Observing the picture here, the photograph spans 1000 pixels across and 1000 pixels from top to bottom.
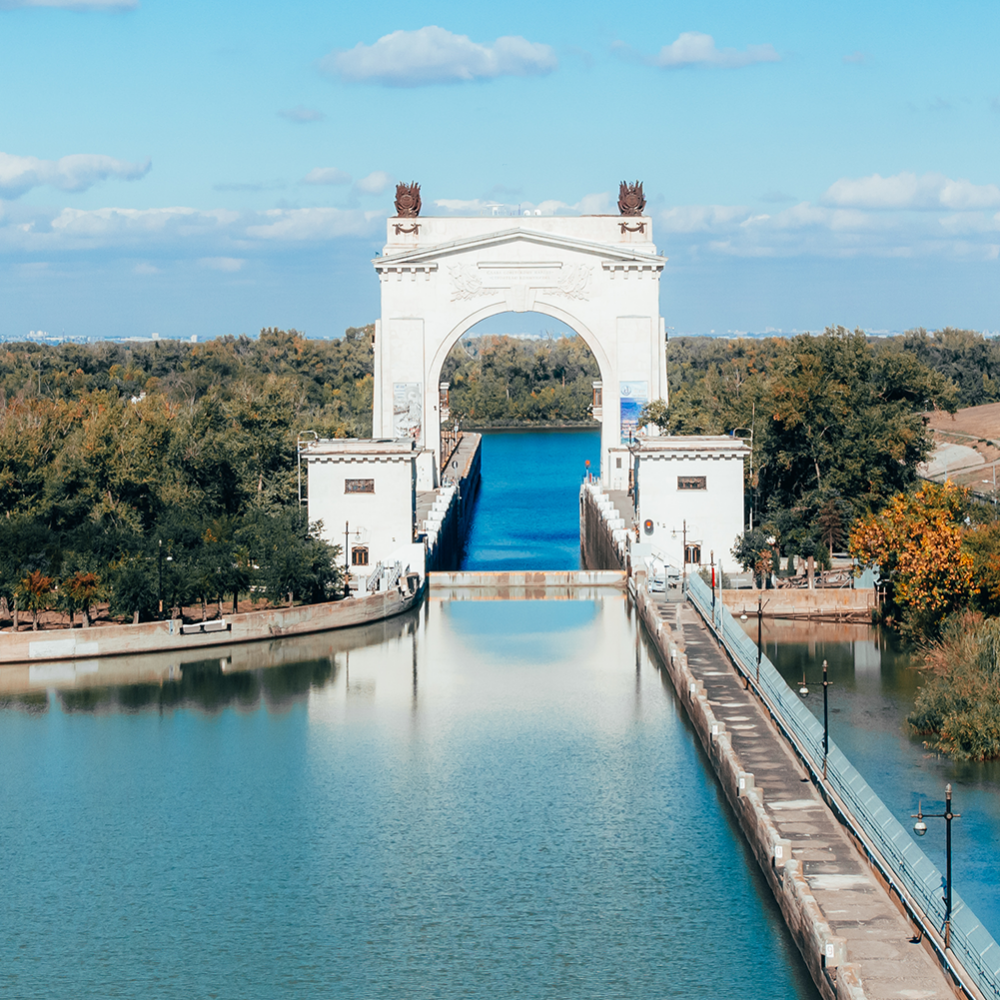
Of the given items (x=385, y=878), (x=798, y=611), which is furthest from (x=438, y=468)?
(x=385, y=878)

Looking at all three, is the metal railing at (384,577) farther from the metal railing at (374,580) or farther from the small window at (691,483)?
the small window at (691,483)

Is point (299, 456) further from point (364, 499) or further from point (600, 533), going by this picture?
point (600, 533)

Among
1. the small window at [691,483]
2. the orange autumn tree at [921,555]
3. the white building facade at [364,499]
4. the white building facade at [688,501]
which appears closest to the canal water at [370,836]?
the orange autumn tree at [921,555]

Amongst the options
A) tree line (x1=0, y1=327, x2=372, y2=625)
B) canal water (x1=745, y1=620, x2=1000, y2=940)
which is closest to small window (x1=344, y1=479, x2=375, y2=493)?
tree line (x1=0, y1=327, x2=372, y2=625)

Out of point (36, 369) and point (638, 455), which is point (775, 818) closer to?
point (638, 455)

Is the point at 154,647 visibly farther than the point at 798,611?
No

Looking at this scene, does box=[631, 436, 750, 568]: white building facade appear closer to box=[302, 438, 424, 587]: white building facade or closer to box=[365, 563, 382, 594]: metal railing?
box=[302, 438, 424, 587]: white building facade
